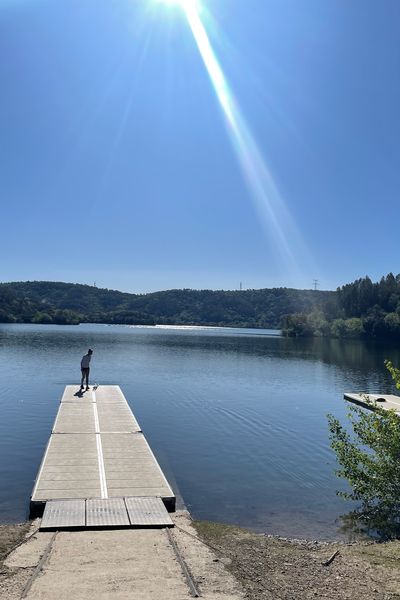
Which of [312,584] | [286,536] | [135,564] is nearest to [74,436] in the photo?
[286,536]

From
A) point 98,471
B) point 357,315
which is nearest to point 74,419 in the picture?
point 98,471

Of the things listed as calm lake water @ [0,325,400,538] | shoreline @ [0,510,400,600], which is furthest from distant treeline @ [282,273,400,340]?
shoreline @ [0,510,400,600]

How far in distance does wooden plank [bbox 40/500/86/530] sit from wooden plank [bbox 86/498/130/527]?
0.49 ft

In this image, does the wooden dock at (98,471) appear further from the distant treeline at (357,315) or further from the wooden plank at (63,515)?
the distant treeline at (357,315)

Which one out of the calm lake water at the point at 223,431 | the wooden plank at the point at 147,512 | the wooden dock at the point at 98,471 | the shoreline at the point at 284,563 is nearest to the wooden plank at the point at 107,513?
the wooden dock at the point at 98,471

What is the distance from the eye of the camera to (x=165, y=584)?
7730 millimetres

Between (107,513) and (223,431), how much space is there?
13.6 meters

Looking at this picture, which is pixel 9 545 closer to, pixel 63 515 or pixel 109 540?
pixel 63 515

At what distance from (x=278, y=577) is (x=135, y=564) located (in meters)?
2.35

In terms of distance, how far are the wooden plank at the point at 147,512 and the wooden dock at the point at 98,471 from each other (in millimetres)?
23

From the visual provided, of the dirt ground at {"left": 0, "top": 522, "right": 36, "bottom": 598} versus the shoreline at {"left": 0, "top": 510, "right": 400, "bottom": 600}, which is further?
the shoreline at {"left": 0, "top": 510, "right": 400, "bottom": 600}

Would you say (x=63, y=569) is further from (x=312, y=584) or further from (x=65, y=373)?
(x=65, y=373)

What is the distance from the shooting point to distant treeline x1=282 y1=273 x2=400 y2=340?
139125 millimetres

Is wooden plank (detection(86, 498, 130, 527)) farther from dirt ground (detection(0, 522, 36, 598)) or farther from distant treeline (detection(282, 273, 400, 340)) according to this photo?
distant treeline (detection(282, 273, 400, 340))
